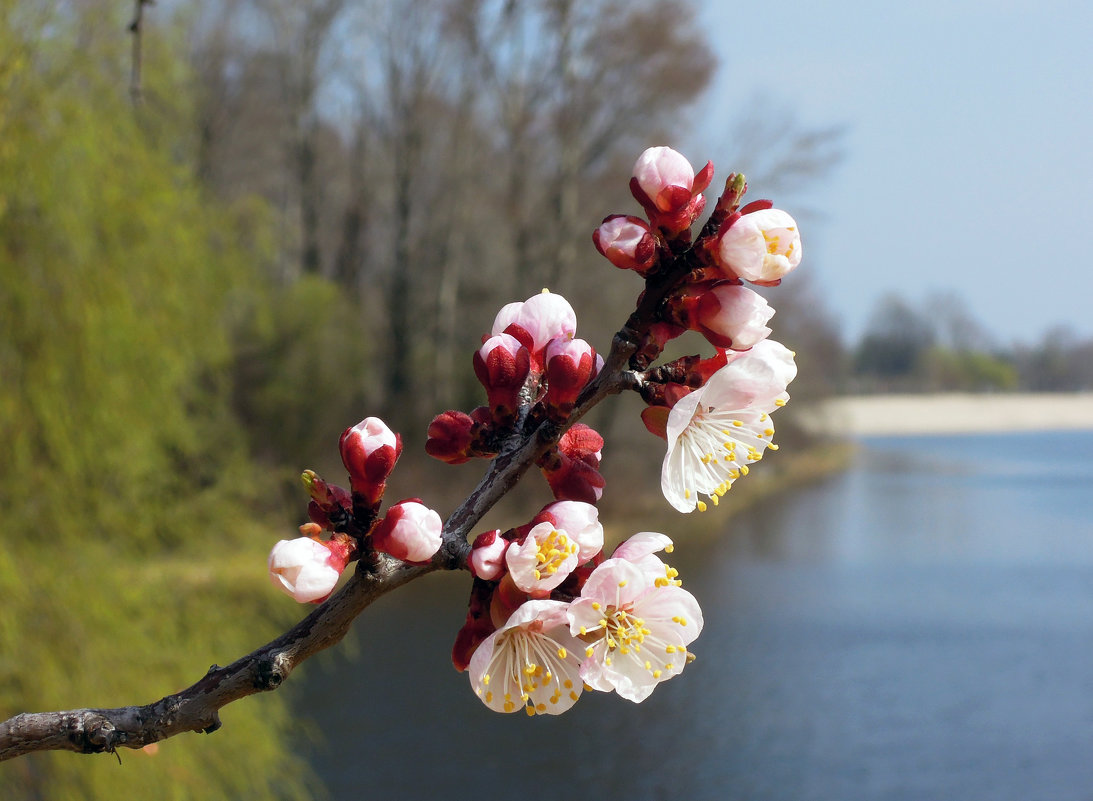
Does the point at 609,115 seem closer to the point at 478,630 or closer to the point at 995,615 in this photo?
the point at 995,615

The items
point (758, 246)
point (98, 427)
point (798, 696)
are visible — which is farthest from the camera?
point (798, 696)

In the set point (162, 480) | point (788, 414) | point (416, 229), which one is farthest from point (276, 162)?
point (162, 480)

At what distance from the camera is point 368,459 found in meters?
0.73

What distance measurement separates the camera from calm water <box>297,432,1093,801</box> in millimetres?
8375

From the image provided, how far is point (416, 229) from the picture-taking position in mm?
17281

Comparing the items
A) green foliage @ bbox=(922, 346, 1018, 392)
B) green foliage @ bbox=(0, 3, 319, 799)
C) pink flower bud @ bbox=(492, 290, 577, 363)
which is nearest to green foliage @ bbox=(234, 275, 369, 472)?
green foliage @ bbox=(0, 3, 319, 799)

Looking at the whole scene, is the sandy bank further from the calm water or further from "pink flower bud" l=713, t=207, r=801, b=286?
"pink flower bud" l=713, t=207, r=801, b=286

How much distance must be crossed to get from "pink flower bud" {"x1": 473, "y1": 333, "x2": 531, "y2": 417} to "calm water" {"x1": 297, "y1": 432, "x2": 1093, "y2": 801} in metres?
7.71

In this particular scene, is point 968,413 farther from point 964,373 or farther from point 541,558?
point 541,558

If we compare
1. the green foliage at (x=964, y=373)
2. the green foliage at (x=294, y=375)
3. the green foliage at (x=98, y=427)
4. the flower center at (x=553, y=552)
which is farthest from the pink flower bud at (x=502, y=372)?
the green foliage at (x=964, y=373)

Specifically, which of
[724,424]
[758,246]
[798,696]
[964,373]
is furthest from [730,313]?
[964,373]

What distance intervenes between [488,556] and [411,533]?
56mm

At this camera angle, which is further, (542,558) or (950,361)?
(950,361)

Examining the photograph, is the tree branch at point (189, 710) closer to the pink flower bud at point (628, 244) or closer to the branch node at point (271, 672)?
the branch node at point (271, 672)
